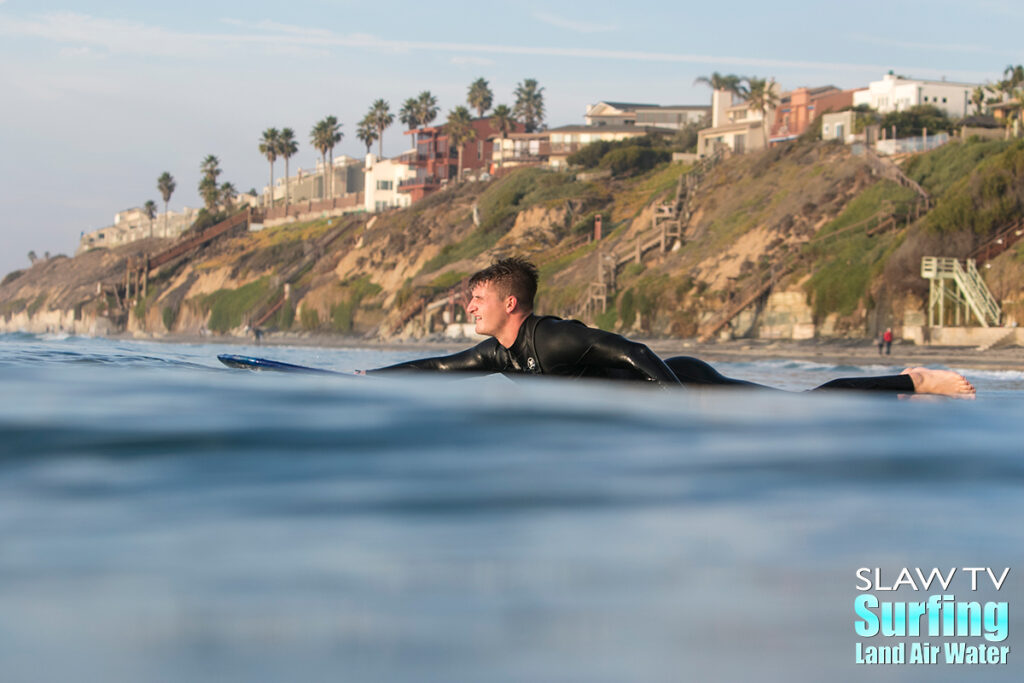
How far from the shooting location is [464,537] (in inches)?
131

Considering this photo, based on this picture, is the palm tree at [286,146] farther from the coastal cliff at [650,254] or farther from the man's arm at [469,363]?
the man's arm at [469,363]

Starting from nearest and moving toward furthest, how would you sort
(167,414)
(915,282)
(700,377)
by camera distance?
(167,414)
(700,377)
(915,282)

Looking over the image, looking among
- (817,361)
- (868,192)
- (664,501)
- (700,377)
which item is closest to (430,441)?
(664,501)

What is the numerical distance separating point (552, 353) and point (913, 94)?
90860 millimetres

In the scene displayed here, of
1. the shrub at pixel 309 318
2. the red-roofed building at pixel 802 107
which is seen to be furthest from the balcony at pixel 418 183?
the red-roofed building at pixel 802 107

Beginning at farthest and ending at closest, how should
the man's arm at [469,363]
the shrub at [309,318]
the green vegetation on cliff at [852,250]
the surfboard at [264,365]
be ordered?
the shrub at [309,318], the green vegetation on cliff at [852,250], the surfboard at [264,365], the man's arm at [469,363]

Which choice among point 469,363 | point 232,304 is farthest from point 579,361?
point 232,304

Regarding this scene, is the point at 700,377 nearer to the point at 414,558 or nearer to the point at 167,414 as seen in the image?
the point at 167,414

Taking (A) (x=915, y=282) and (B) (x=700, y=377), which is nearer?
(B) (x=700, y=377)

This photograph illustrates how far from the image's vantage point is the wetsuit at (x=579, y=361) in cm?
638

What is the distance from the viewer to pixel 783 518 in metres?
3.66

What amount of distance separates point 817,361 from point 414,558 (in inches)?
1306

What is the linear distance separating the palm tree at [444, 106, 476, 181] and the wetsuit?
9982 cm

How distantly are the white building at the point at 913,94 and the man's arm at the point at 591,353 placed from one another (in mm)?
88349
